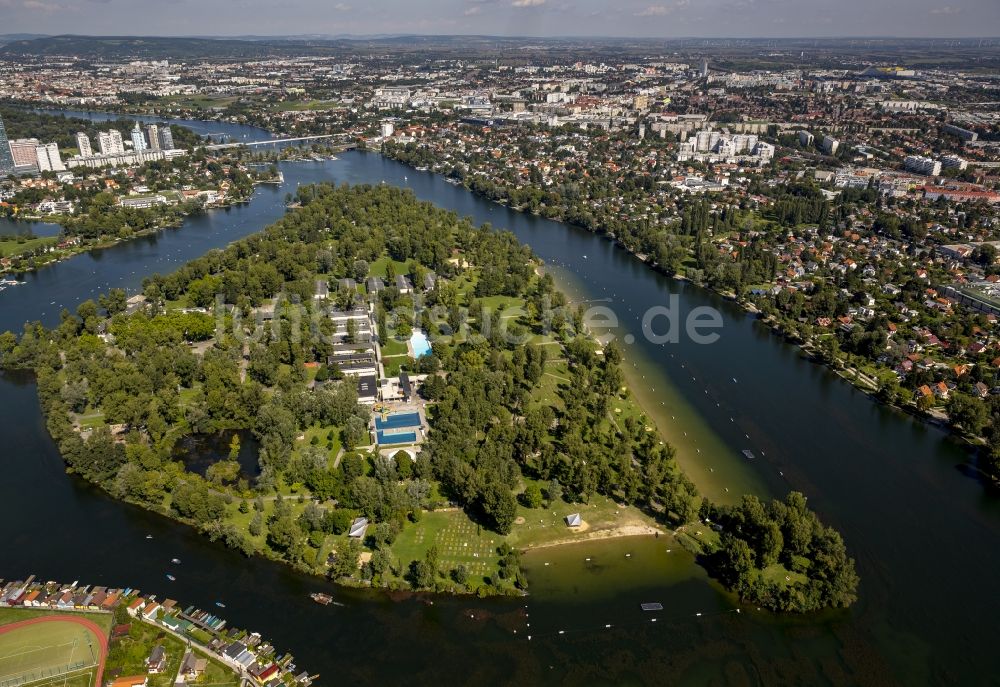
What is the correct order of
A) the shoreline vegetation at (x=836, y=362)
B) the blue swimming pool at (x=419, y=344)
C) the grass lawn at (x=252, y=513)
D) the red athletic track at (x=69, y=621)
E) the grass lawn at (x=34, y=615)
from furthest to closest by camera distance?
the blue swimming pool at (x=419, y=344)
the shoreline vegetation at (x=836, y=362)
the grass lawn at (x=252, y=513)
the grass lawn at (x=34, y=615)
the red athletic track at (x=69, y=621)

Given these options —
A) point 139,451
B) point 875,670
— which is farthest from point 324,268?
point 875,670

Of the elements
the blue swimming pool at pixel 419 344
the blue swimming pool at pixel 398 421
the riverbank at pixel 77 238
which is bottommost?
the blue swimming pool at pixel 398 421

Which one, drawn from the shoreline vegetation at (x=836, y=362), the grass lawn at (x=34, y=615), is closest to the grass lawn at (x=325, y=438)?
the grass lawn at (x=34, y=615)

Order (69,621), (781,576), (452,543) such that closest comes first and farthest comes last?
A: 1. (69,621)
2. (781,576)
3. (452,543)

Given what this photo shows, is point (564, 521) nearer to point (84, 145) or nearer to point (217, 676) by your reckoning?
point (217, 676)

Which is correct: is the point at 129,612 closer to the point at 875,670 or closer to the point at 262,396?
the point at 262,396

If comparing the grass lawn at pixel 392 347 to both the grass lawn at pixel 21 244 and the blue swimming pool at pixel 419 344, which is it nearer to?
the blue swimming pool at pixel 419 344

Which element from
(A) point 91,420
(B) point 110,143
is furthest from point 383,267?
(B) point 110,143
